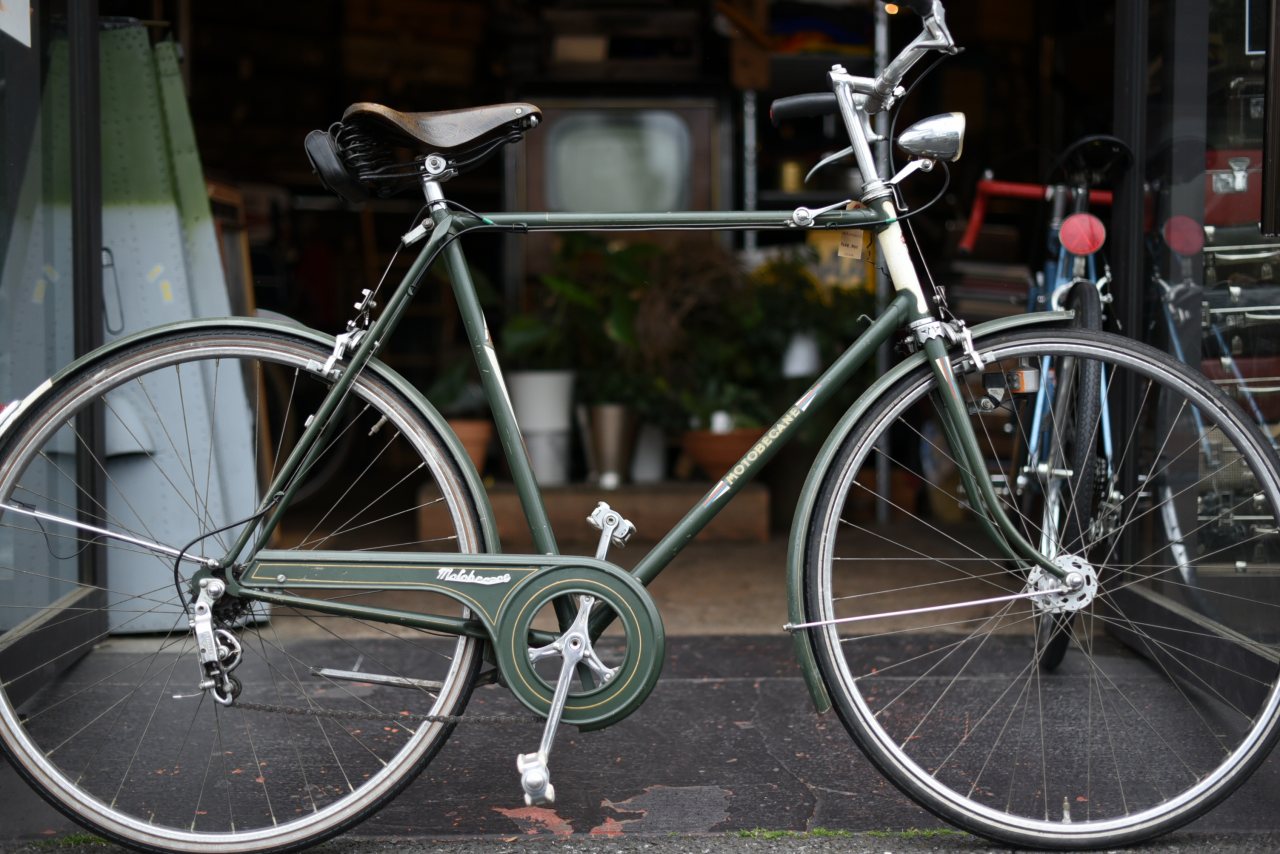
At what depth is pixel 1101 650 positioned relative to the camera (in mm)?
3430

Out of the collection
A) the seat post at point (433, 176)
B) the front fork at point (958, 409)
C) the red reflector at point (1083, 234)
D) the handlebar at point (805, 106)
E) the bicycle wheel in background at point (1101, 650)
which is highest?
the handlebar at point (805, 106)

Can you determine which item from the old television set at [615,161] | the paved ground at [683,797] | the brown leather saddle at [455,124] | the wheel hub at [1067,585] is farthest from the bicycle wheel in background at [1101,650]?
the old television set at [615,161]

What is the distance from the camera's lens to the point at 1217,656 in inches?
114

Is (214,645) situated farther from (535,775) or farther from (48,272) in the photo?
(48,272)

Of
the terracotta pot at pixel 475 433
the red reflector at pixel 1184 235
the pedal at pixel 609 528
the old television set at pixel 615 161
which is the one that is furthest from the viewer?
the old television set at pixel 615 161

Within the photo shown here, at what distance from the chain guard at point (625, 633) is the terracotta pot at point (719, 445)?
9.85ft

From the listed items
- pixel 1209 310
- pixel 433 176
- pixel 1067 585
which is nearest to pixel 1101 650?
pixel 1209 310

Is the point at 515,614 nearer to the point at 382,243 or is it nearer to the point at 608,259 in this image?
the point at 608,259

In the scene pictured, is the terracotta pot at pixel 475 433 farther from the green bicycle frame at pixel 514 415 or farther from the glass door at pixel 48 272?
the green bicycle frame at pixel 514 415

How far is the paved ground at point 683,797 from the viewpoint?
229 centimetres

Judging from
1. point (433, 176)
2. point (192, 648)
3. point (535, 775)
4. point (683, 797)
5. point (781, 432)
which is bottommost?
point (683, 797)

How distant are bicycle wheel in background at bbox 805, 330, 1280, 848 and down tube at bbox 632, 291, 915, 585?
9cm

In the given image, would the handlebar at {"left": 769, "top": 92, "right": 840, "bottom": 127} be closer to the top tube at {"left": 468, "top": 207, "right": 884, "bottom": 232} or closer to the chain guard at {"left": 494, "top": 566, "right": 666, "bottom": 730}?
the top tube at {"left": 468, "top": 207, "right": 884, "bottom": 232}

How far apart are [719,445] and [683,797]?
2.79m
